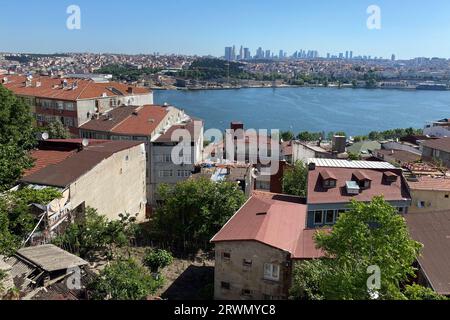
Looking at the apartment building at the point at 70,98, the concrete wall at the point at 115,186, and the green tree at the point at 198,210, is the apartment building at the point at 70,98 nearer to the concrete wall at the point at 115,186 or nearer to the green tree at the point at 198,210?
the concrete wall at the point at 115,186

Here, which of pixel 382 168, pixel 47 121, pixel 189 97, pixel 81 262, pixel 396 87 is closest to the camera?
pixel 81 262

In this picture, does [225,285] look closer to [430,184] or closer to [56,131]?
[430,184]

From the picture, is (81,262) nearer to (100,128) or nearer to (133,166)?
(133,166)

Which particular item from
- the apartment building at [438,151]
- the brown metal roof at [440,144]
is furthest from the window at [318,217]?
the brown metal roof at [440,144]
